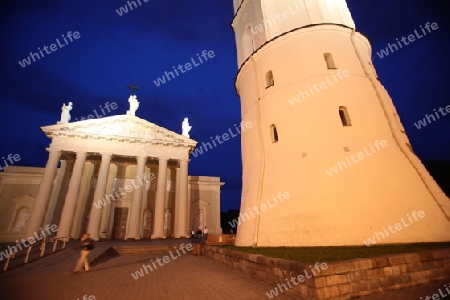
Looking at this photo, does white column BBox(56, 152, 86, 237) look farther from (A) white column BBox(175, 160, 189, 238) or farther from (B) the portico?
(A) white column BBox(175, 160, 189, 238)

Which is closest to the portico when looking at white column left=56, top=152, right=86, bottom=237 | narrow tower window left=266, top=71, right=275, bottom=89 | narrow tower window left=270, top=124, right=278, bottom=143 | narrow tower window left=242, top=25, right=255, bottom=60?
white column left=56, top=152, right=86, bottom=237

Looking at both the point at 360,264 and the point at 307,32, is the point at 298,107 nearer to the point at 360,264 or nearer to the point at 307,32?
the point at 307,32

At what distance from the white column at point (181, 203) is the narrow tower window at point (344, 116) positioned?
18195 mm

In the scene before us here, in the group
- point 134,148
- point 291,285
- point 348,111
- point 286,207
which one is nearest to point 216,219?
point 134,148

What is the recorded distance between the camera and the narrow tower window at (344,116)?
33.9 feet

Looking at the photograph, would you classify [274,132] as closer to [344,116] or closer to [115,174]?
[344,116]

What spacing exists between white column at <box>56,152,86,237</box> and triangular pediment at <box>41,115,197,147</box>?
2497mm

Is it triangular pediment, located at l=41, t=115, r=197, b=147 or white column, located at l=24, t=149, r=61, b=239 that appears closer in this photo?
white column, located at l=24, t=149, r=61, b=239

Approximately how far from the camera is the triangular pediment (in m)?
22.9

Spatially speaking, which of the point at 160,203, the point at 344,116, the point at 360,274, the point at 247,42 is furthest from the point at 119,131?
the point at 360,274

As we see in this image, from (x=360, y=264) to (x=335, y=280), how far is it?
2.32 ft

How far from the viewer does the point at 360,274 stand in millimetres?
4707

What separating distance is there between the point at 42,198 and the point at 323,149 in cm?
2328

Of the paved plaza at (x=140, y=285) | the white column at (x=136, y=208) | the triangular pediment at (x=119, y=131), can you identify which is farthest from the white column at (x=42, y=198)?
the paved plaza at (x=140, y=285)
